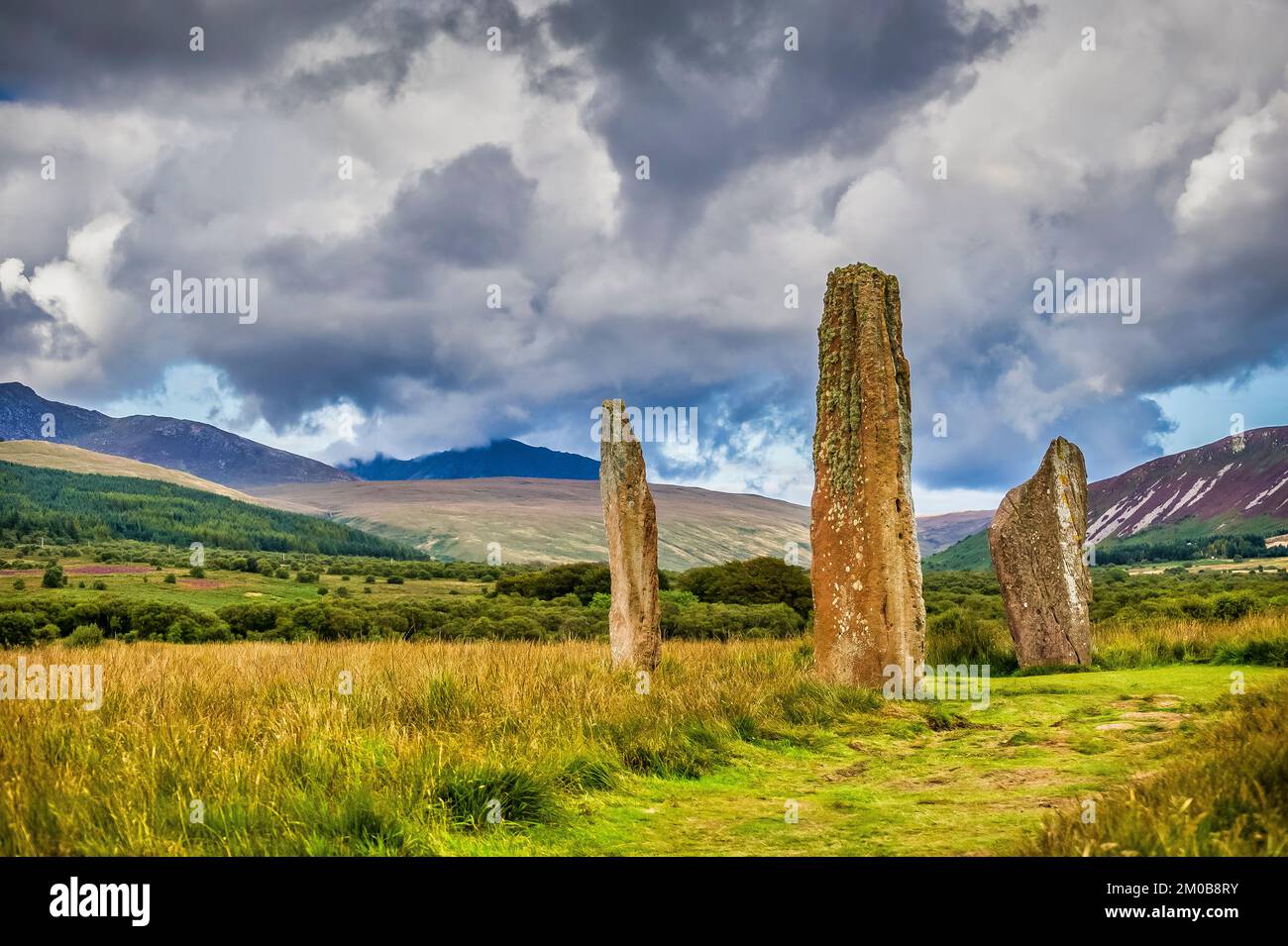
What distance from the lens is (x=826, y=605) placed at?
12.1 m

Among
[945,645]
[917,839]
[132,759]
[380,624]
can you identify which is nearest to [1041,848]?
[917,839]

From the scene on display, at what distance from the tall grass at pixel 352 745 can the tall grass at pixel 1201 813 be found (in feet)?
11.1

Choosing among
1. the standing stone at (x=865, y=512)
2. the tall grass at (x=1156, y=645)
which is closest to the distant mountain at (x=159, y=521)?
the tall grass at (x=1156, y=645)

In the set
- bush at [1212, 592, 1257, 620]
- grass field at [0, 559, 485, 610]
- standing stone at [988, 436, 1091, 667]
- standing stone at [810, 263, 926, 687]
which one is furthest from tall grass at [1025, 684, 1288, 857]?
grass field at [0, 559, 485, 610]

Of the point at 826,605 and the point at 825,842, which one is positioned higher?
the point at 826,605

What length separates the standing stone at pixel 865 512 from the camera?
38.3ft

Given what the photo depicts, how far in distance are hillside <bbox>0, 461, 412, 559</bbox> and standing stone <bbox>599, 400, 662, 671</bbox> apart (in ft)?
438

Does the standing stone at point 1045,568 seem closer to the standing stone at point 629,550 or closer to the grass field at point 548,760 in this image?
the grass field at point 548,760

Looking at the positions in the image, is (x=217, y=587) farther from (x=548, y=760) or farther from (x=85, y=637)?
(x=548, y=760)

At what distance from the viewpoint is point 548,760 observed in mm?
6895

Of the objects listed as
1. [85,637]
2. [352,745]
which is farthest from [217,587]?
[352,745]
